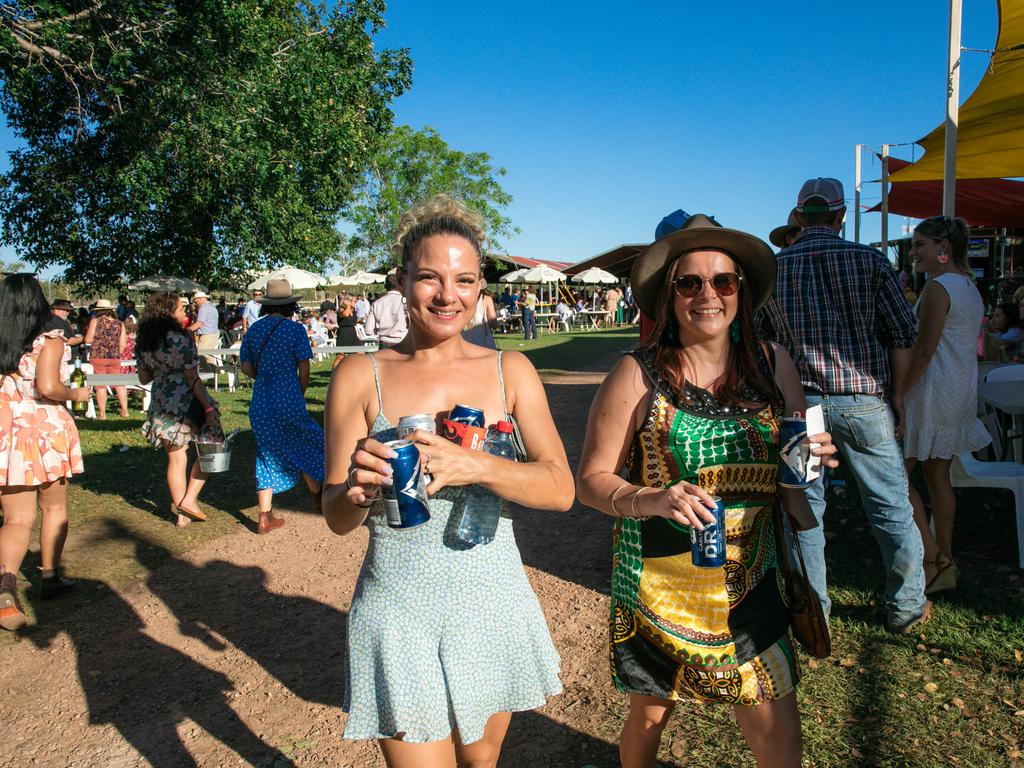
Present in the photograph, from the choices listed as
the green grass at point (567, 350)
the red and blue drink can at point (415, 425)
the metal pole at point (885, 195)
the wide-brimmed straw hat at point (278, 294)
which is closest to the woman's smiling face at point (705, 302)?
the red and blue drink can at point (415, 425)

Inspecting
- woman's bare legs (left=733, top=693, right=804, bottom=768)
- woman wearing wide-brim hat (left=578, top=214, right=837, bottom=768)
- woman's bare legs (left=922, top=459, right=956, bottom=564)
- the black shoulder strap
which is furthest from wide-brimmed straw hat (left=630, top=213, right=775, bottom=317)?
the black shoulder strap

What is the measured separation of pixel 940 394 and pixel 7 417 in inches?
220

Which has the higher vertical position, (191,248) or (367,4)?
(367,4)

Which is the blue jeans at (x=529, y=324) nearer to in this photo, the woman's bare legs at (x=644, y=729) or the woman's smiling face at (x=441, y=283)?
the woman's bare legs at (x=644, y=729)

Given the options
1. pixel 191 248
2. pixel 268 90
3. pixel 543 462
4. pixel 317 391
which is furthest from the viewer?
pixel 191 248

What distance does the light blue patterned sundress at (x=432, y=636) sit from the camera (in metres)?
1.85

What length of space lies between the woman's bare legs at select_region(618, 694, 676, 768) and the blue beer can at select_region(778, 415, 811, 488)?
79 centimetres

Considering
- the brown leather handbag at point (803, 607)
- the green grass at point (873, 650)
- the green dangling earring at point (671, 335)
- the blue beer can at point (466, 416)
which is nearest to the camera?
the blue beer can at point (466, 416)

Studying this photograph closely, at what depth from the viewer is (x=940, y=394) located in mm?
4141

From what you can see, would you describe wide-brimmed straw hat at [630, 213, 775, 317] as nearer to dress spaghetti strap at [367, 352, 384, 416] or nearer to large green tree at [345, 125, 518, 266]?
dress spaghetti strap at [367, 352, 384, 416]

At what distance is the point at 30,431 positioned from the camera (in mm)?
4387

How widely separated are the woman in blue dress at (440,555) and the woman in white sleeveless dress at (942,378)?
2.92 metres

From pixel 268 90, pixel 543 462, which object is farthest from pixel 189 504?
pixel 268 90

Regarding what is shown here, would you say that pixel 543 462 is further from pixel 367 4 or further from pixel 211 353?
pixel 367 4
